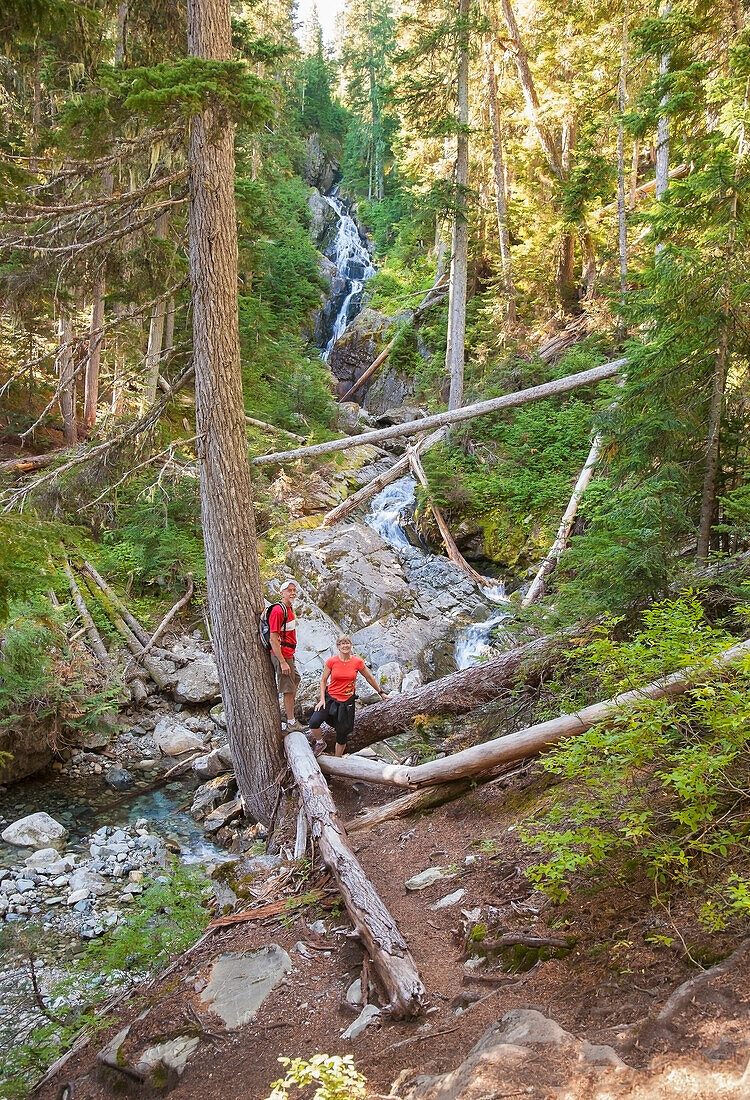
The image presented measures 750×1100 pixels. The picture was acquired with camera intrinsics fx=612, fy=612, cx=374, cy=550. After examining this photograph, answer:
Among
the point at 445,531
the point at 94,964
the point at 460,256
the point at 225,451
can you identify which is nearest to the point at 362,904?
the point at 94,964

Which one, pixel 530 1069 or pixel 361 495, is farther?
pixel 361 495

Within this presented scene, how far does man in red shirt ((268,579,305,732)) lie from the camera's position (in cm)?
659

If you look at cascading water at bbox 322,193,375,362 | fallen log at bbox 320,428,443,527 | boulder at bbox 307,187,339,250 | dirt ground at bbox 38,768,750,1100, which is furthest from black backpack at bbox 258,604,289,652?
boulder at bbox 307,187,339,250

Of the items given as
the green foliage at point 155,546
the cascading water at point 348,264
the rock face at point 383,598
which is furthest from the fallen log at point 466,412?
the cascading water at point 348,264

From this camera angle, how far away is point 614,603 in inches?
212

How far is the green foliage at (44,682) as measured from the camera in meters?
8.30

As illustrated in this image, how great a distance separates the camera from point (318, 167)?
43.4 m

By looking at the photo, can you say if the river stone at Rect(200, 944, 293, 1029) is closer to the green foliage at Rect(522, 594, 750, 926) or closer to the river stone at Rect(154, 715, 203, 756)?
the green foliage at Rect(522, 594, 750, 926)

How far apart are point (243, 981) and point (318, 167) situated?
4965 cm

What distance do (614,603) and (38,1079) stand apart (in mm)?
5258

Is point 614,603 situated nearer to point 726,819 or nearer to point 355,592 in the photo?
point 726,819

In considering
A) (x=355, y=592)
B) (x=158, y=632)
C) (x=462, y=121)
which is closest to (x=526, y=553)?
(x=355, y=592)

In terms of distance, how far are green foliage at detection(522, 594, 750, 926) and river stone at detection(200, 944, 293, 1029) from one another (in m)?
1.87

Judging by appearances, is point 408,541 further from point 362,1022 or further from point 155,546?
point 362,1022
